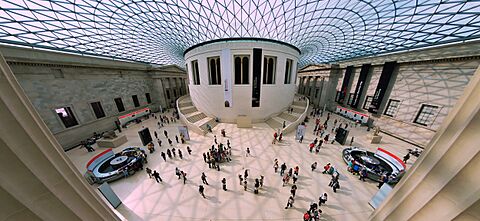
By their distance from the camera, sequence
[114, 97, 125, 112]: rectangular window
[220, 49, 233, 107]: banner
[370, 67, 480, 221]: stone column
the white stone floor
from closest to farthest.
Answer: [370, 67, 480, 221]: stone column
the white stone floor
[220, 49, 233, 107]: banner
[114, 97, 125, 112]: rectangular window

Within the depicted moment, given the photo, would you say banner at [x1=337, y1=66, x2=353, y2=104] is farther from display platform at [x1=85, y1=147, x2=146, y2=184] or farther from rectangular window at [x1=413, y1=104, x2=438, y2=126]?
display platform at [x1=85, y1=147, x2=146, y2=184]

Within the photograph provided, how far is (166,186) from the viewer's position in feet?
31.8

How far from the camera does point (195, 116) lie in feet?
70.1

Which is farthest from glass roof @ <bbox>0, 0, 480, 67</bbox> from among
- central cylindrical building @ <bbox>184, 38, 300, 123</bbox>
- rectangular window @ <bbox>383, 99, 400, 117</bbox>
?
rectangular window @ <bbox>383, 99, 400, 117</bbox>

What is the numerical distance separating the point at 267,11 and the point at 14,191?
82.0 ft

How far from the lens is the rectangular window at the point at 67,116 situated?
1525 centimetres

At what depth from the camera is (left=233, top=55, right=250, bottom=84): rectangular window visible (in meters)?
A: 18.6

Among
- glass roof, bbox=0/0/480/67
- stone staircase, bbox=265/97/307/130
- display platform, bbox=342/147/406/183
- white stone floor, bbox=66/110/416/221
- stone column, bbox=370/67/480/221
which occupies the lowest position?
white stone floor, bbox=66/110/416/221

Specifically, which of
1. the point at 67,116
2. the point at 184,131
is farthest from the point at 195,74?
the point at 67,116

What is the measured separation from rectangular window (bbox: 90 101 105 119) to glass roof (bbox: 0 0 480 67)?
8301 millimetres

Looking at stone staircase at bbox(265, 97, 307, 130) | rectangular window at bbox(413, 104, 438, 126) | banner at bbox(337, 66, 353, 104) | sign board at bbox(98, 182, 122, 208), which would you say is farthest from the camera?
banner at bbox(337, 66, 353, 104)

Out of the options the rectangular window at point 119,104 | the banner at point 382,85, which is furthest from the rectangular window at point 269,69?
the rectangular window at point 119,104

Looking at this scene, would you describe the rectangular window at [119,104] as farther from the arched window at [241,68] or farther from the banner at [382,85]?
the banner at [382,85]

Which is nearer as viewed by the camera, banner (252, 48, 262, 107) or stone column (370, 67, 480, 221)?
stone column (370, 67, 480, 221)
